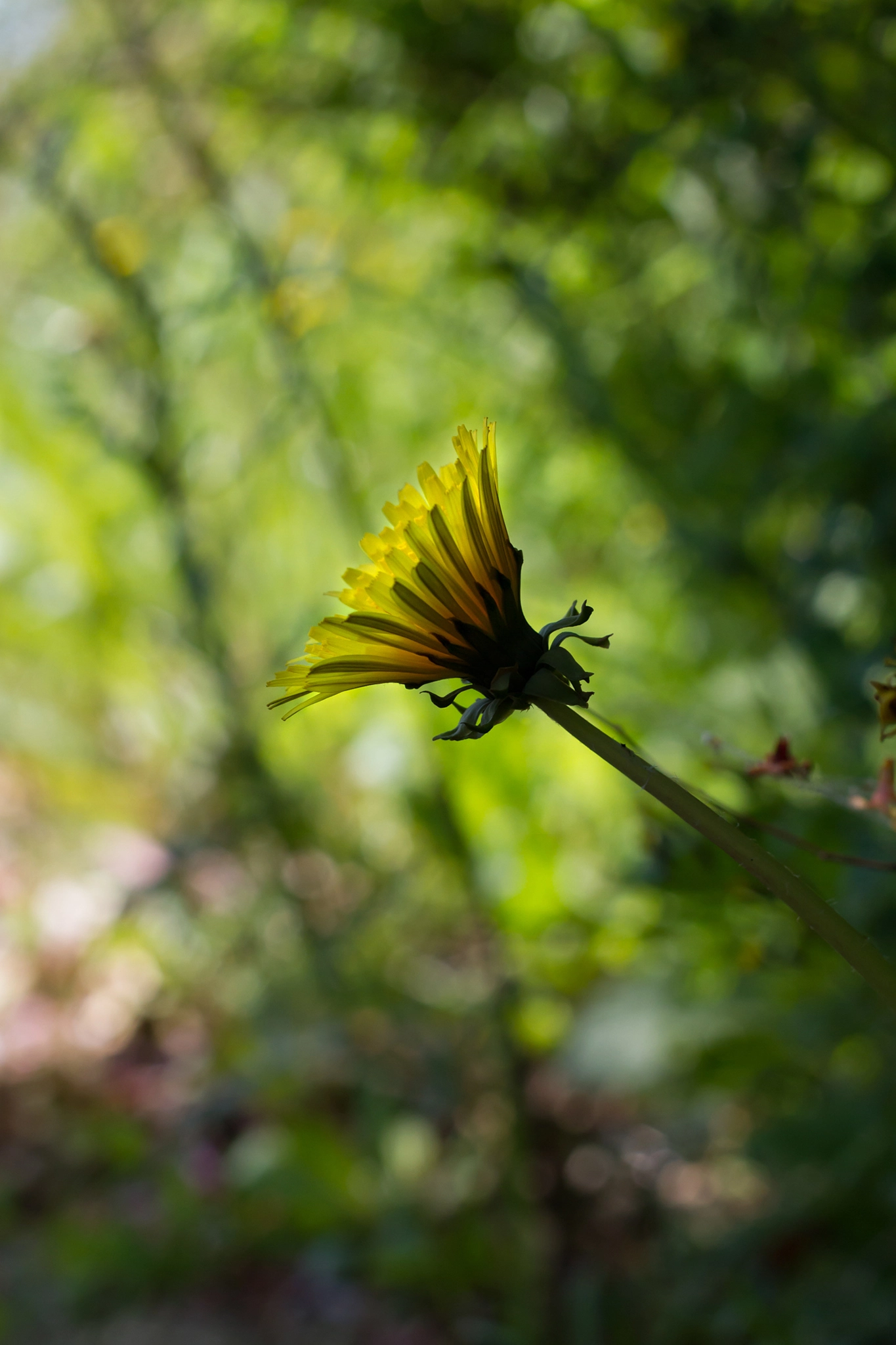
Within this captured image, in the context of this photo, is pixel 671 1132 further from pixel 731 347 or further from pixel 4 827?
pixel 4 827

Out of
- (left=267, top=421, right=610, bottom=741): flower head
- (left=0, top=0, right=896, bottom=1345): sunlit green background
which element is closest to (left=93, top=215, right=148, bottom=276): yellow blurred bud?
(left=0, top=0, right=896, bottom=1345): sunlit green background

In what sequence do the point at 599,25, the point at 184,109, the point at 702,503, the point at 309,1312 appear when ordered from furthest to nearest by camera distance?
the point at 309,1312
the point at 184,109
the point at 702,503
the point at 599,25

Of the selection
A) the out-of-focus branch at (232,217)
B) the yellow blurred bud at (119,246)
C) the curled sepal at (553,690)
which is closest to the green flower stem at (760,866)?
the curled sepal at (553,690)

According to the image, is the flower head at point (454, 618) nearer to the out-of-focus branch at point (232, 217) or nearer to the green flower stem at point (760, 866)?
the green flower stem at point (760, 866)

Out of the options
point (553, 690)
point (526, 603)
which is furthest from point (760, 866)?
point (526, 603)

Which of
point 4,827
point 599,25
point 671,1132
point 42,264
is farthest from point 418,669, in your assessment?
point 4,827

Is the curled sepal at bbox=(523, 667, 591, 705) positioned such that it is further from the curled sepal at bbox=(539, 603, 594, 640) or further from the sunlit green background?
the sunlit green background

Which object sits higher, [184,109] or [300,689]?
[184,109]
